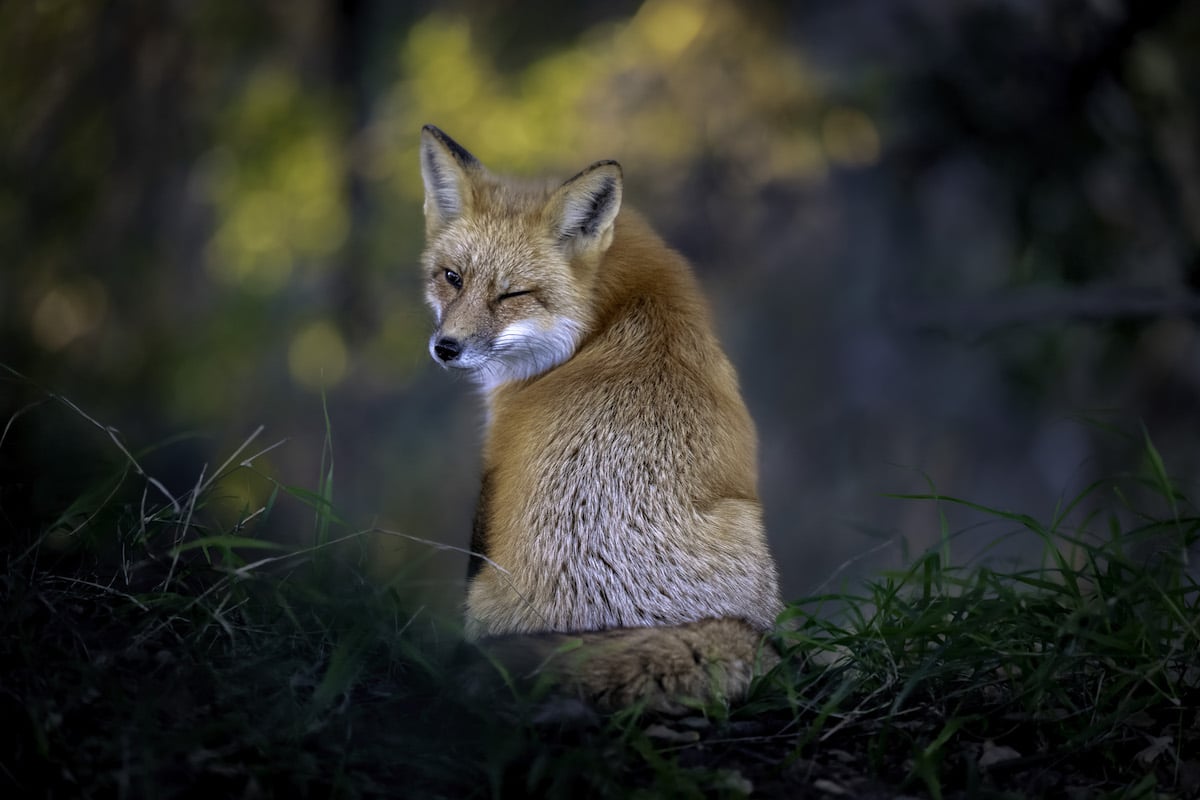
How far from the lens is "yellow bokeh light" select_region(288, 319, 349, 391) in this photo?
29.6ft

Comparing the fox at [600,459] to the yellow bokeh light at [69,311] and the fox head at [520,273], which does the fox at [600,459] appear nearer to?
the fox head at [520,273]

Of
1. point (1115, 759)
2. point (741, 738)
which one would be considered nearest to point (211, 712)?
point (741, 738)

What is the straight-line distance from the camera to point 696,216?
32.1ft

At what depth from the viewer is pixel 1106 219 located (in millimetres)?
6812

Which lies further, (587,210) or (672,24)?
(672,24)

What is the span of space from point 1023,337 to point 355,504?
223 inches

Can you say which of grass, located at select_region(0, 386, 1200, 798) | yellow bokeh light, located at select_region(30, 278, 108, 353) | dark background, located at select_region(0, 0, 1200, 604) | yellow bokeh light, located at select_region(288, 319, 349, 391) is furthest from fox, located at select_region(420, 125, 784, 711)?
yellow bokeh light, located at select_region(30, 278, 108, 353)

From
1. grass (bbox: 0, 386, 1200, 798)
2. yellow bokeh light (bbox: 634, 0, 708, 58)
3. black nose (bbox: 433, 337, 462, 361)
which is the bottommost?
grass (bbox: 0, 386, 1200, 798)

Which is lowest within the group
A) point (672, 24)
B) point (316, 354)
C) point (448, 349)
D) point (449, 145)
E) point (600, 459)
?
point (316, 354)

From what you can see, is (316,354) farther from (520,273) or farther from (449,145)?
(520,273)

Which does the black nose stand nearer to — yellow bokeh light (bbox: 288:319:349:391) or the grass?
the grass

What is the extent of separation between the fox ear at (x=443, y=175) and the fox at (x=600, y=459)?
0.01 meters

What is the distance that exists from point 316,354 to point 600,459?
6421mm

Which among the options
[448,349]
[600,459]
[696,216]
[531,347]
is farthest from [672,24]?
[600,459]
